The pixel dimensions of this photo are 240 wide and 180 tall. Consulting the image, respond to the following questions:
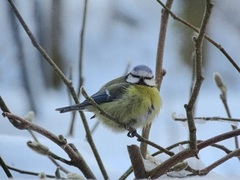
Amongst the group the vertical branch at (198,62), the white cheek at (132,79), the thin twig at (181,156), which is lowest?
the thin twig at (181,156)

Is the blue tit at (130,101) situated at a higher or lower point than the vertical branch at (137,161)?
higher

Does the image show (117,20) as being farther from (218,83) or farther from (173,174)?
(173,174)

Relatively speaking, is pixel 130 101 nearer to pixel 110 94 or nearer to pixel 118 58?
pixel 110 94

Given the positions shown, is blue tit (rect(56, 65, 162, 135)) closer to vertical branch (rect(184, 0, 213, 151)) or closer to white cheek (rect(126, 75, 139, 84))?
white cheek (rect(126, 75, 139, 84))

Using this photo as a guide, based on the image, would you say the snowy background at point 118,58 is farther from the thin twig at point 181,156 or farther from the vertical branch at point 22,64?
the thin twig at point 181,156

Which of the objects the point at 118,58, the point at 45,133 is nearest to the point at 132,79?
the point at 45,133

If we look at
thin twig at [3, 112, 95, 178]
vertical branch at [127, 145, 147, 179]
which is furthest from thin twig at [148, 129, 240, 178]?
thin twig at [3, 112, 95, 178]

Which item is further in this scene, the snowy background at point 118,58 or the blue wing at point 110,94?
the snowy background at point 118,58

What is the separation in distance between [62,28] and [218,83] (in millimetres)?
2667

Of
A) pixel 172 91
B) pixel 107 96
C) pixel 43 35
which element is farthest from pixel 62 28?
pixel 107 96

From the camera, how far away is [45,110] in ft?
9.23

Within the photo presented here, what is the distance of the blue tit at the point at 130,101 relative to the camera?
1.21 meters

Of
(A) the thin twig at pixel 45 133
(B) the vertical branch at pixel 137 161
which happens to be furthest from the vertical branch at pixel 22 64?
(B) the vertical branch at pixel 137 161

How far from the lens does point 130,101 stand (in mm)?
1284
